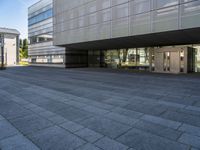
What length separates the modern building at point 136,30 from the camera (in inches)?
536

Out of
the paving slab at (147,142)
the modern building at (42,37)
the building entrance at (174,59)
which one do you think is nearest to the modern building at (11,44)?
the modern building at (42,37)

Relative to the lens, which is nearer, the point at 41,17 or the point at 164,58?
the point at 164,58

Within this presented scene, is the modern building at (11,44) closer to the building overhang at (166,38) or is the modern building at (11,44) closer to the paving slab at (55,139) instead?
the building overhang at (166,38)

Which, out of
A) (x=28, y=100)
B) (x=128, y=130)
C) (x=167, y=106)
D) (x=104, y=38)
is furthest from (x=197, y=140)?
(x=104, y=38)

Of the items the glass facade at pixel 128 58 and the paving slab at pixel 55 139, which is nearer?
the paving slab at pixel 55 139

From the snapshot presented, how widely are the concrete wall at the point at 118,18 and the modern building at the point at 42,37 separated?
5.53 meters

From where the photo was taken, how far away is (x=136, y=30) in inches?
622

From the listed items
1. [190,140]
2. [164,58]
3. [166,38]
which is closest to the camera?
[190,140]

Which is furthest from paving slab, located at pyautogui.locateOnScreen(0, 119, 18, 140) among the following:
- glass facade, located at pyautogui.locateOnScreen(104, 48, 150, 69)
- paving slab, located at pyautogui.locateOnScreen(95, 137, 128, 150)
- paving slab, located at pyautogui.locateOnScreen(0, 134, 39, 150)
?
glass facade, located at pyautogui.locateOnScreen(104, 48, 150, 69)

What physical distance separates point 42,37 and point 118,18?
23501 millimetres

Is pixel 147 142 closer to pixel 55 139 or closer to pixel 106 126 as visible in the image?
pixel 106 126

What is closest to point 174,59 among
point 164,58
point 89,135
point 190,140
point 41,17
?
point 164,58

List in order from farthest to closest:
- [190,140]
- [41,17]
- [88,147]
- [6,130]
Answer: [41,17], [6,130], [190,140], [88,147]

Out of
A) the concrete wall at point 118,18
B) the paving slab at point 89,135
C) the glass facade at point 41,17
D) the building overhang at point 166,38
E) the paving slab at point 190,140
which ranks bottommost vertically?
the paving slab at point 190,140
